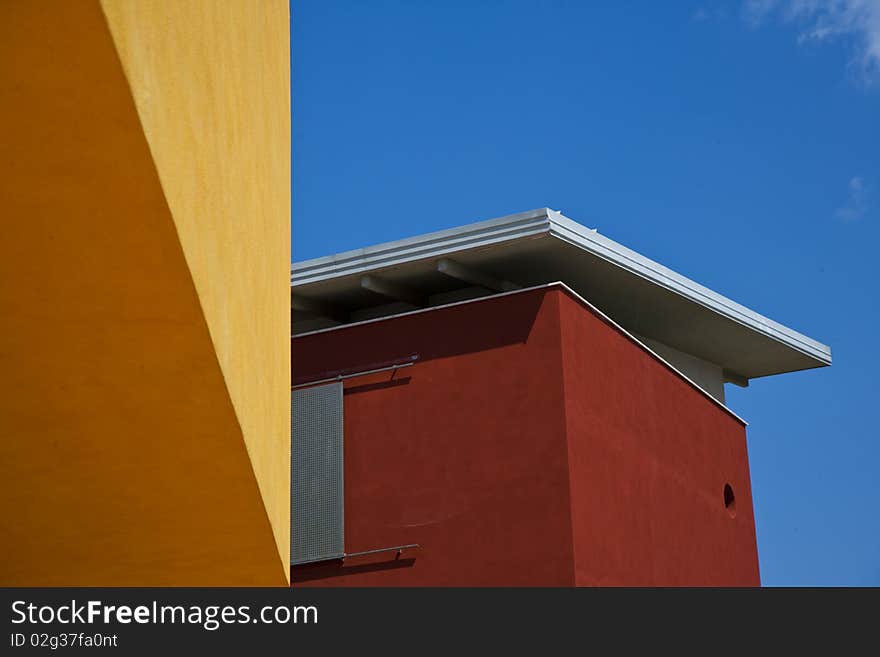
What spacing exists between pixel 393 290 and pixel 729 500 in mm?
5929

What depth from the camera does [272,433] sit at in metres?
5.96

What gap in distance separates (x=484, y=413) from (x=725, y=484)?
205 inches

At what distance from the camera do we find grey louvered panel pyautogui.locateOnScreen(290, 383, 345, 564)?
15828 mm

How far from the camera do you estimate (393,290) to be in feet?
56.5

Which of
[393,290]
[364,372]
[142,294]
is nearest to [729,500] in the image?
[393,290]

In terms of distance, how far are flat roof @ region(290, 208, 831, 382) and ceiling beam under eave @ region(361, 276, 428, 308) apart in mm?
13

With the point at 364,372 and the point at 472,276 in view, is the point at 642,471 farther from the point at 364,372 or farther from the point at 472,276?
the point at 364,372

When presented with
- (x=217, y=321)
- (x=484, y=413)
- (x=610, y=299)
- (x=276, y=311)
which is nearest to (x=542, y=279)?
(x=610, y=299)

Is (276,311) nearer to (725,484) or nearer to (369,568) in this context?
(369,568)
